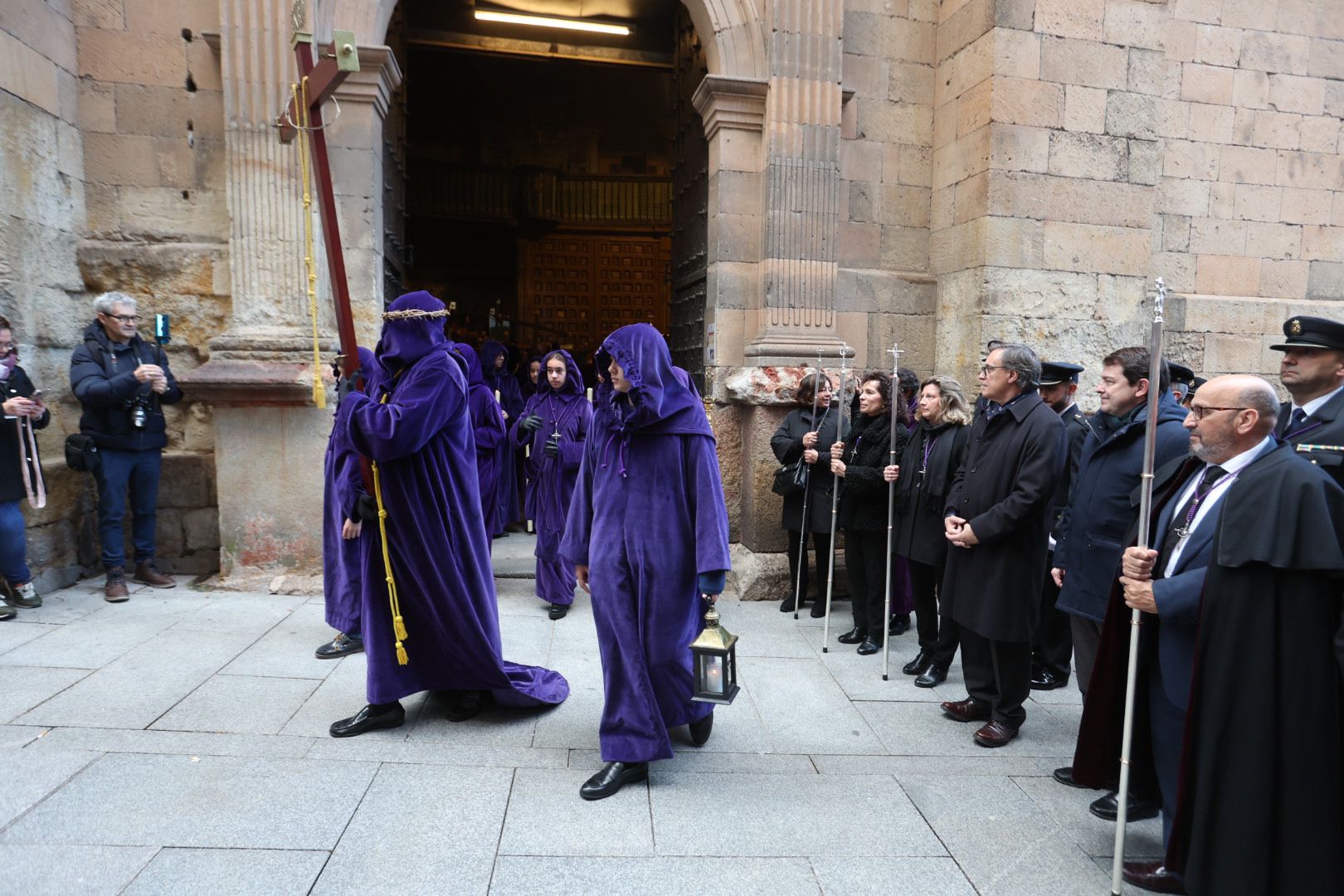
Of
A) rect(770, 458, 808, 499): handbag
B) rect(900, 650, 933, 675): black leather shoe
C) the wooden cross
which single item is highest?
the wooden cross

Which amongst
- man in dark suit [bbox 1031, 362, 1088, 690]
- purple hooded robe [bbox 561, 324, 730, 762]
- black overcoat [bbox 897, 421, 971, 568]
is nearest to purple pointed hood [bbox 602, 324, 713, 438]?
purple hooded robe [bbox 561, 324, 730, 762]

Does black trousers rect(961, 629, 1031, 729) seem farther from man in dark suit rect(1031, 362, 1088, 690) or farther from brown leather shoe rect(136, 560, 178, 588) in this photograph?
brown leather shoe rect(136, 560, 178, 588)

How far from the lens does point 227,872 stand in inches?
111

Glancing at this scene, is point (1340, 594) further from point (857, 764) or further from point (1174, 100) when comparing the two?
point (1174, 100)

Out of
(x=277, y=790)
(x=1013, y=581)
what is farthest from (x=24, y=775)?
(x=1013, y=581)

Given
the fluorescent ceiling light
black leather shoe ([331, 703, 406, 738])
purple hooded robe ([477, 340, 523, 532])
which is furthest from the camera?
the fluorescent ceiling light

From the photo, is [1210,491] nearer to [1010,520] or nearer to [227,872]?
[1010,520]

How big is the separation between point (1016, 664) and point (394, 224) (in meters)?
6.00

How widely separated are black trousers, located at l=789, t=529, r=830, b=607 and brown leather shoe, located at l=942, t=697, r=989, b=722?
164 cm

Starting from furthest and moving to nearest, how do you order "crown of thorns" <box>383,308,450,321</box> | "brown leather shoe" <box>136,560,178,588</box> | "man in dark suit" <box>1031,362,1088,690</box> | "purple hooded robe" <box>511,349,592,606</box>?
"brown leather shoe" <box>136,560,178,588</box> < "purple hooded robe" <box>511,349,592,606</box> < "man in dark suit" <box>1031,362,1088,690</box> < "crown of thorns" <box>383,308,450,321</box>

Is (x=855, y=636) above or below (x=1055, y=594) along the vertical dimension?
below

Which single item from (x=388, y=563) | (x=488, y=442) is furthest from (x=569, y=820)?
(x=488, y=442)

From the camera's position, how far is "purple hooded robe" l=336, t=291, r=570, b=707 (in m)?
3.77

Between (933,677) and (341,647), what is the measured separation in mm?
3383
